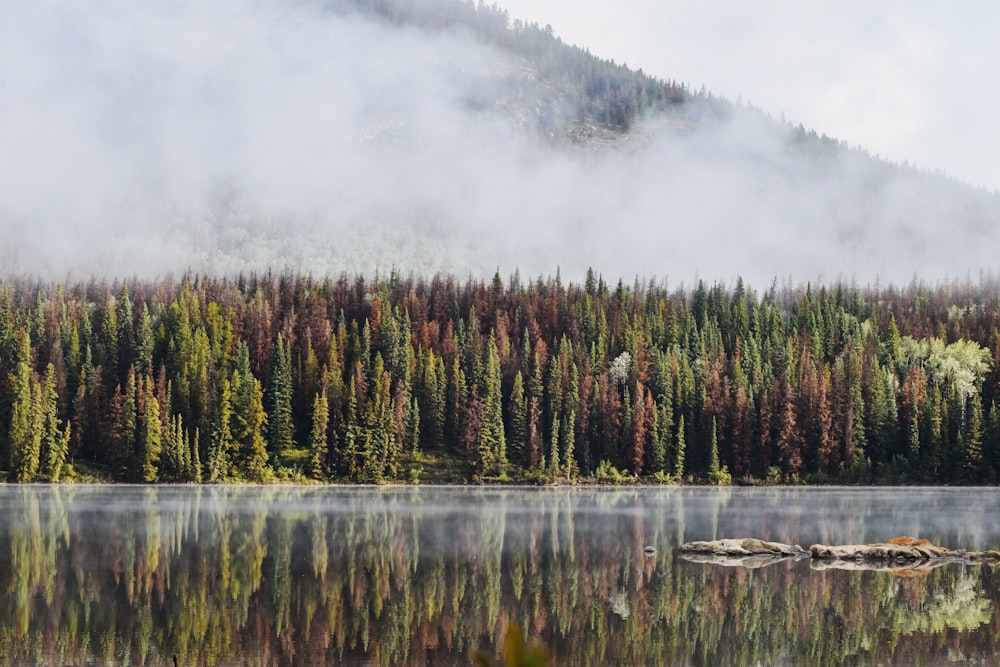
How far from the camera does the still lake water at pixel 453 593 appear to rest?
128ft

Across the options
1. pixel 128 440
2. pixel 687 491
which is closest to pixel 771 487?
pixel 687 491

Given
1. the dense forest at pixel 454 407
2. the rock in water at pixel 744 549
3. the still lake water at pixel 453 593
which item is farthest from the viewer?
the dense forest at pixel 454 407

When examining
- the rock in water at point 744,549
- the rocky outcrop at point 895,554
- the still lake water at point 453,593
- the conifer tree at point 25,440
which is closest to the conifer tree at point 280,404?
the conifer tree at point 25,440

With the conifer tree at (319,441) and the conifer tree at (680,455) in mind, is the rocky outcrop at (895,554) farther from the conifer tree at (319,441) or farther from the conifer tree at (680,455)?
the conifer tree at (319,441)

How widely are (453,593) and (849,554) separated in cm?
2314

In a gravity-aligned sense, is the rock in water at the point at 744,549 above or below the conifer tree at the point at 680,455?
below

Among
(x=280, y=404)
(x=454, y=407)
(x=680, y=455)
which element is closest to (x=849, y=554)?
(x=680, y=455)

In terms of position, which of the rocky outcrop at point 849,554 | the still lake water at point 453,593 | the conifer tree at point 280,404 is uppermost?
the conifer tree at point 280,404

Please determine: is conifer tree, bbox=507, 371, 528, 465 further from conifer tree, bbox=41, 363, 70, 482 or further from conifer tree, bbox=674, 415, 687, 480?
conifer tree, bbox=41, 363, 70, 482

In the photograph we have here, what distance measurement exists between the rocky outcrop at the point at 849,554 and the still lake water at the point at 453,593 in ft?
6.34

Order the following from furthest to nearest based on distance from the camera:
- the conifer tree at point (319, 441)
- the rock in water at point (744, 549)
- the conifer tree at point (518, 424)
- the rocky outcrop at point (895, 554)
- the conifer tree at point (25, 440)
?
the conifer tree at point (518, 424)
the conifer tree at point (319, 441)
the conifer tree at point (25, 440)
the rock in water at point (744, 549)
the rocky outcrop at point (895, 554)

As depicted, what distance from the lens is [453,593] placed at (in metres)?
49.8

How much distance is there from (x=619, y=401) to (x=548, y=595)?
11875 cm

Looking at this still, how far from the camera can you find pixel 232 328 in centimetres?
18238
